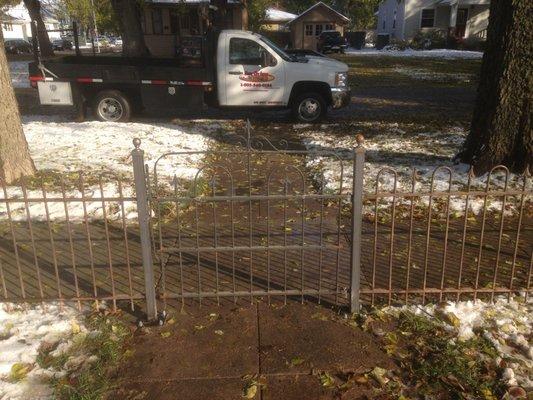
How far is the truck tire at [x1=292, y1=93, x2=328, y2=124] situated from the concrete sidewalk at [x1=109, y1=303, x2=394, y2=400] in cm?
867

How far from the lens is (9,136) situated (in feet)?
23.6

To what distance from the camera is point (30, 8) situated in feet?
82.9

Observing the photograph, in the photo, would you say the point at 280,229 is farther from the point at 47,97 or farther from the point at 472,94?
the point at 472,94

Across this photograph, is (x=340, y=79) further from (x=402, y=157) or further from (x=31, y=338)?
(x=31, y=338)

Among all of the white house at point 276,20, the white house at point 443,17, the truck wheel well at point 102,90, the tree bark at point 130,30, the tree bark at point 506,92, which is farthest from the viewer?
the white house at point 276,20

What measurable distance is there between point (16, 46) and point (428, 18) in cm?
3675

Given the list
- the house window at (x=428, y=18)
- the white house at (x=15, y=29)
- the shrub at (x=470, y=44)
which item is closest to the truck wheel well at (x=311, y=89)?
the shrub at (x=470, y=44)

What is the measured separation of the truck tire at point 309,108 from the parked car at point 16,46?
3886 cm

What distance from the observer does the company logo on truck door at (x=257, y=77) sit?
1195 cm

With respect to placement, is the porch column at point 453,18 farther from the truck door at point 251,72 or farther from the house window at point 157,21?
the truck door at point 251,72

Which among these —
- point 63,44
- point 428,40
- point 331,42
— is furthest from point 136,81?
Answer: point 63,44

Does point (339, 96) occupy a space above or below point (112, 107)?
above

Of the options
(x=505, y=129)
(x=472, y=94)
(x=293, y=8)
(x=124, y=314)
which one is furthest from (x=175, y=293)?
(x=293, y=8)

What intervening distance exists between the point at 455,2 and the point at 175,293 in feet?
143
